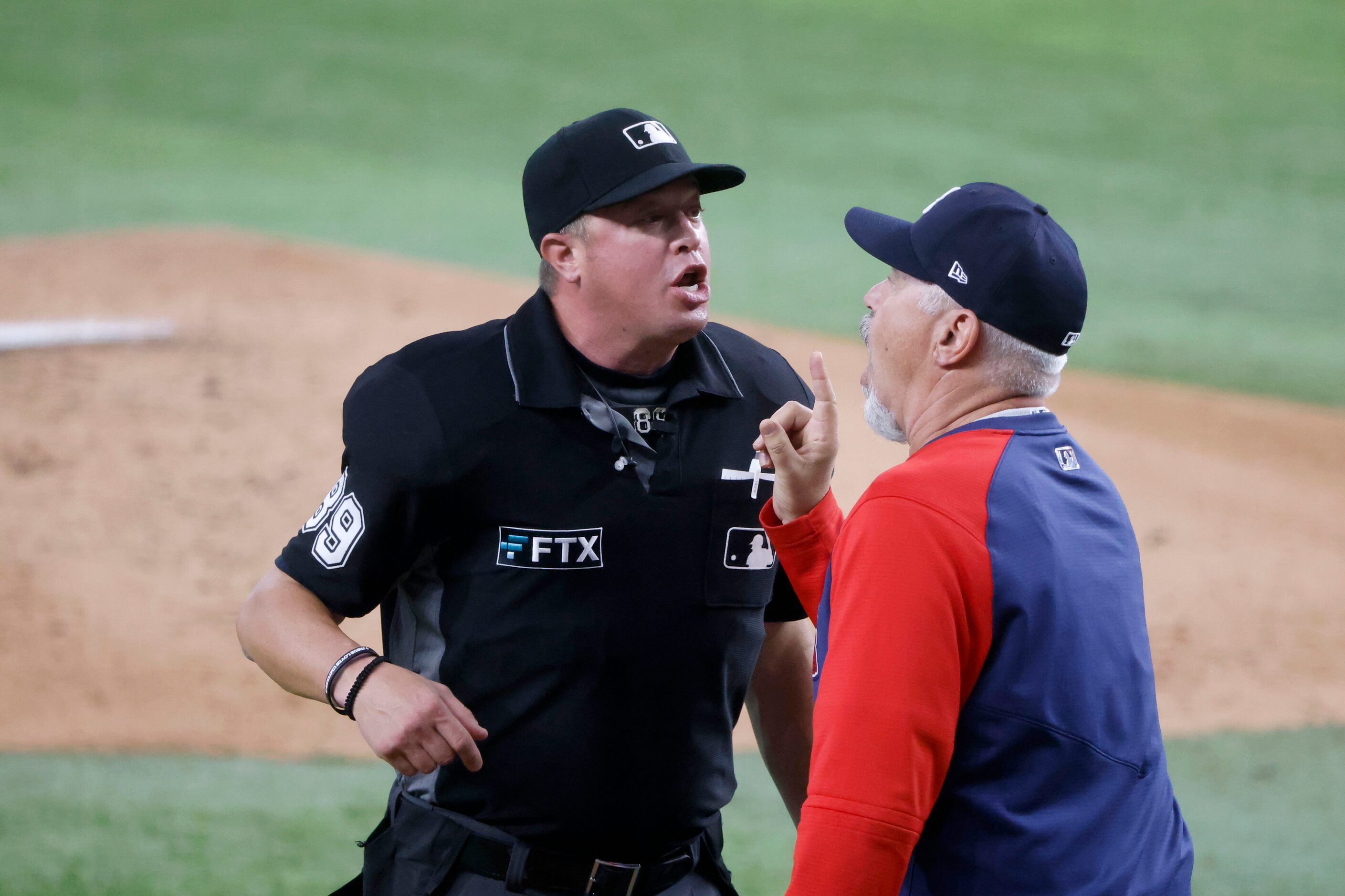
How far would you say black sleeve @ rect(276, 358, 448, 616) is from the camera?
76.8 inches

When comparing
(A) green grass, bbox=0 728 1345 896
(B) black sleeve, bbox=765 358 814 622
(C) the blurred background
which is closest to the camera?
(B) black sleeve, bbox=765 358 814 622

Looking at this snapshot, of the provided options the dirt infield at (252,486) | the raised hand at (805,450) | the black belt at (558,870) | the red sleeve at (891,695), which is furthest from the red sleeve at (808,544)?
the dirt infield at (252,486)

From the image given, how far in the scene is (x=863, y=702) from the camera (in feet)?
4.78

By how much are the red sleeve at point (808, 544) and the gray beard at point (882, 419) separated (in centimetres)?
12

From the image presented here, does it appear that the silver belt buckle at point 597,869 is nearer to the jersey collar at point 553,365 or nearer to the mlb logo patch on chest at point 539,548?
the mlb logo patch on chest at point 539,548

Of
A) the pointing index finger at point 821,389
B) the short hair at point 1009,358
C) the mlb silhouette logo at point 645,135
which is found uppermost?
the mlb silhouette logo at point 645,135

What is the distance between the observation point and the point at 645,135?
2141 mm

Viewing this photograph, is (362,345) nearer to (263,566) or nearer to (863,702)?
(263,566)

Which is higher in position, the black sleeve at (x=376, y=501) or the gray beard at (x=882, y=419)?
the gray beard at (x=882, y=419)

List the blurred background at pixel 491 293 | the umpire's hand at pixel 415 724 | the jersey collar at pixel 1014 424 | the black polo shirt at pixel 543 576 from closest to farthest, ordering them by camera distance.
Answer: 1. the jersey collar at pixel 1014 424
2. the umpire's hand at pixel 415 724
3. the black polo shirt at pixel 543 576
4. the blurred background at pixel 491 293

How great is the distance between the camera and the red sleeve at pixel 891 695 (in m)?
1.44

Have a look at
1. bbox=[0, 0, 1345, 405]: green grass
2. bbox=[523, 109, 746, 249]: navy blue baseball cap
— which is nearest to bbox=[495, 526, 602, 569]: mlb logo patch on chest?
bbox=[523, 109, 746, 249]: navy blue baseball cap

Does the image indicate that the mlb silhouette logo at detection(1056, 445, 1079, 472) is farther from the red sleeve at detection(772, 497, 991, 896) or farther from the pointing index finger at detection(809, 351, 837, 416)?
the pointing index finger at detection(809, 351, 837, 416)

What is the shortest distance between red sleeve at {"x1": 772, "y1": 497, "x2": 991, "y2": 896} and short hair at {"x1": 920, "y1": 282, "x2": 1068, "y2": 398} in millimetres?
272
